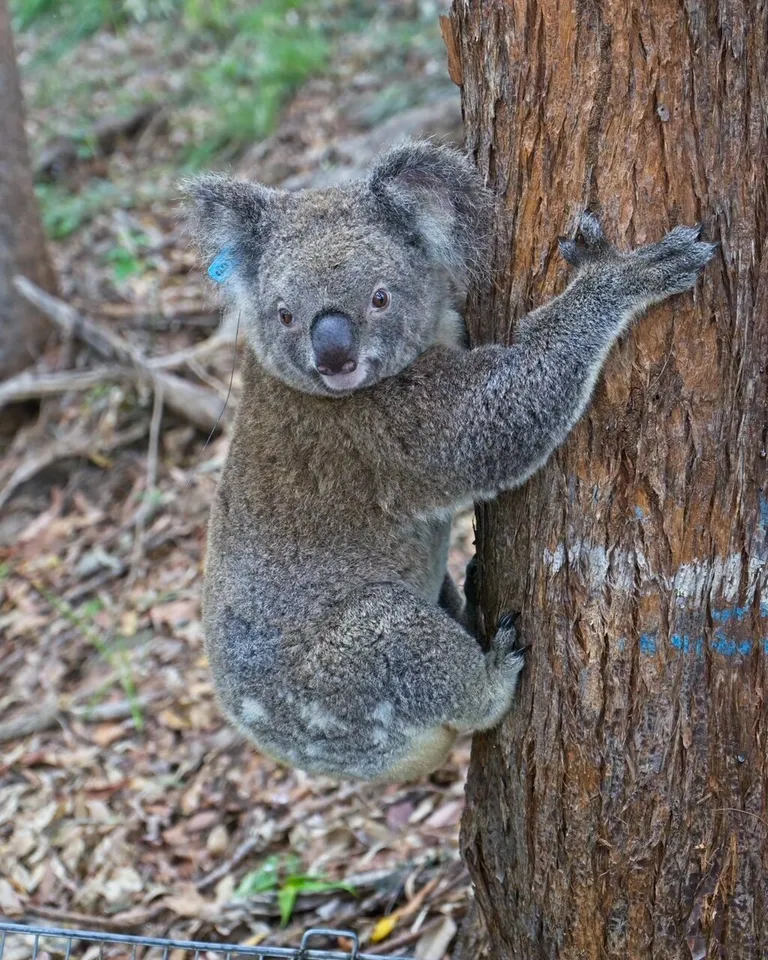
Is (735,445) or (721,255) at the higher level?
(721,255)

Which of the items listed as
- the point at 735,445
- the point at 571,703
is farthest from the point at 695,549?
the point at 571,703

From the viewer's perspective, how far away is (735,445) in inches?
78.8

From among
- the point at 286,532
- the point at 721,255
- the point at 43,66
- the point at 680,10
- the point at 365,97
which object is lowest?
the point at 286,532

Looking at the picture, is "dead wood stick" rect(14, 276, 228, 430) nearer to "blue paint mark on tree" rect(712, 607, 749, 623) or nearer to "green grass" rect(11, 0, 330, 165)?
"green grass" rect(11, 0, 330, 165)

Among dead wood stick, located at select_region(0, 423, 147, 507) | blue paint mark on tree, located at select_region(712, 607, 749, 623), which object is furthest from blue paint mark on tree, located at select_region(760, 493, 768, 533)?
dead wood stick, located at select_region(0, 423, 147, 507)

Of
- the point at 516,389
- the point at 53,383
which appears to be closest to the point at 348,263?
the point at 516,389

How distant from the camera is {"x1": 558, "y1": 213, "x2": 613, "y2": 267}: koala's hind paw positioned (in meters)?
2.07

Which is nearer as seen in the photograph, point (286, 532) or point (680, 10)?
point (680, 10)

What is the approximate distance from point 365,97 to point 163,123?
6.79ft

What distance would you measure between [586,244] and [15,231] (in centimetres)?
519

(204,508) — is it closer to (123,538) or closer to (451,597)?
(123,538)

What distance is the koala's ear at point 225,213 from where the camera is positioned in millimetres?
2637

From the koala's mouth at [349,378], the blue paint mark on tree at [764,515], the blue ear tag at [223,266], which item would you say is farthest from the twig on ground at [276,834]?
the blue paint mark on tree at [764,515]

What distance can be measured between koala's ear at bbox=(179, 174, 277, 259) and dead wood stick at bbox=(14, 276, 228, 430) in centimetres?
246
